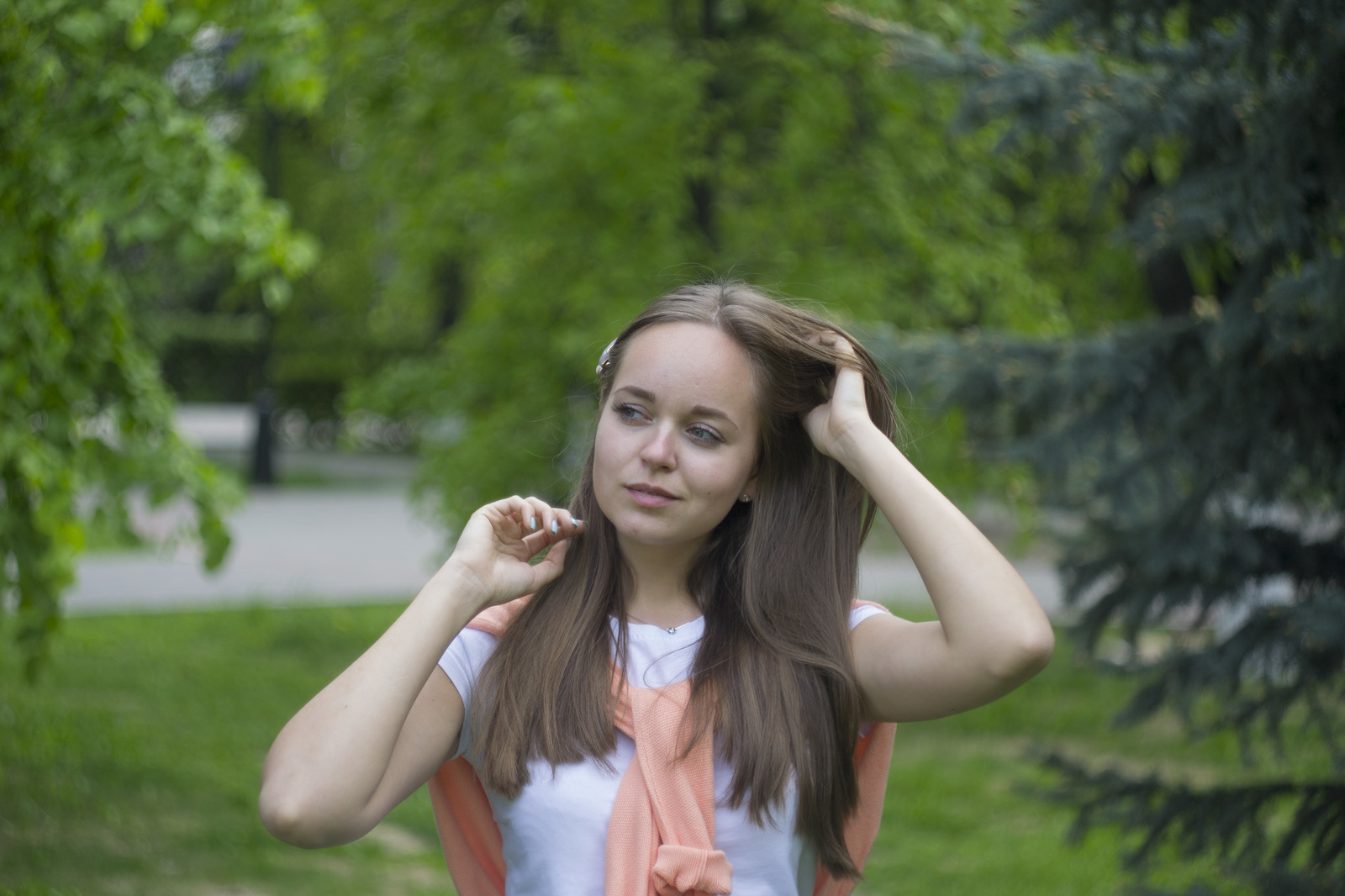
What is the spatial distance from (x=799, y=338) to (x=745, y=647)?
50 centimetres

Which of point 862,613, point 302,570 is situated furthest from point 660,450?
point 302,570

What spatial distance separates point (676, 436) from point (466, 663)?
472mm

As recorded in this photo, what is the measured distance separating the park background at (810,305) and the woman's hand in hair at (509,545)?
0.72 m

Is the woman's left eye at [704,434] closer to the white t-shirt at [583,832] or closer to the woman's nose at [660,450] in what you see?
the woman's nose at [660,450]

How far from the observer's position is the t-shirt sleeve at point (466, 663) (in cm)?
193

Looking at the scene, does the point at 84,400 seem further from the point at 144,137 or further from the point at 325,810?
the point at 325,810

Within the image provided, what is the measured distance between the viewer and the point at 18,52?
12.4 feet

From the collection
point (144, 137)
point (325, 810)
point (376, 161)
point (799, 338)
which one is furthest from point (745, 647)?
point (376, 161)

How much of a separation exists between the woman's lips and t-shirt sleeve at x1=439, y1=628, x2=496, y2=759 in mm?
336

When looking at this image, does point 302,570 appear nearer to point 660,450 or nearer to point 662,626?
point 662,626

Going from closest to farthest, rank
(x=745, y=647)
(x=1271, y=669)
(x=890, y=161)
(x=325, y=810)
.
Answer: (x=325, y=810), (x=745, y=647), (x=1271, y=669), (x=890, y=161)

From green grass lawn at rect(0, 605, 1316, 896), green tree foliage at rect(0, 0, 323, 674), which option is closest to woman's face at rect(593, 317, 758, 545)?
green tree foliage at rect(0, 0, 323, 674)

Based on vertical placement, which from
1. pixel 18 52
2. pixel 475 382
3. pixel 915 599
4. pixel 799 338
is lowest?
pixel 915 599

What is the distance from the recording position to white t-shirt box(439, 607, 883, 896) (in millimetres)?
1801
